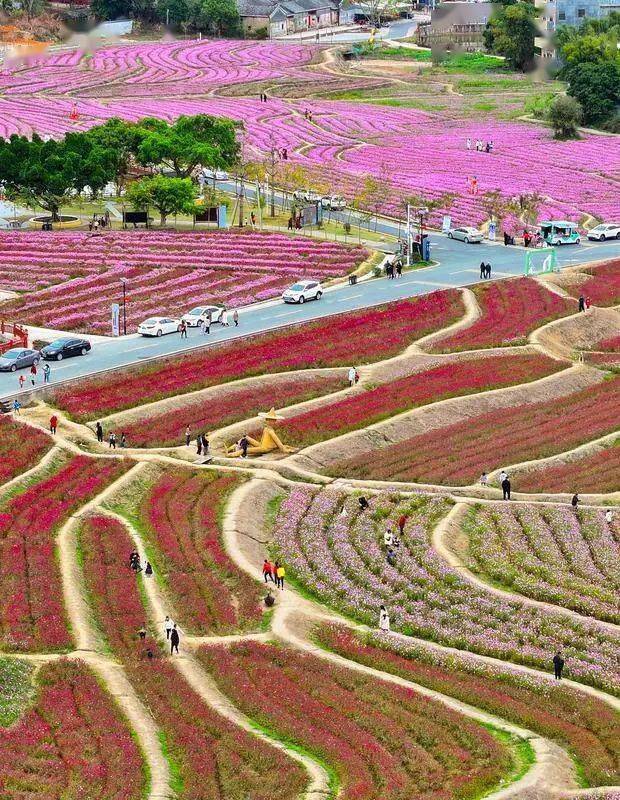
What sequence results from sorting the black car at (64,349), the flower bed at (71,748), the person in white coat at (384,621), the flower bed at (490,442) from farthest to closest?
the black car at (64,349), the flower bed at (490,442), the person in white coat at (384,621), the flower bed at (71,748)

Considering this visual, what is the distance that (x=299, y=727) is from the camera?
51.5m

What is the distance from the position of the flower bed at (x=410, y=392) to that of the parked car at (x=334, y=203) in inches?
1796

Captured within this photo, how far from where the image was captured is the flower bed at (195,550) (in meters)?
62.6

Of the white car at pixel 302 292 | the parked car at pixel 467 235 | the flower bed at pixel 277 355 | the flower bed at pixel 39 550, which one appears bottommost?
the flower bed at pixel 39 550

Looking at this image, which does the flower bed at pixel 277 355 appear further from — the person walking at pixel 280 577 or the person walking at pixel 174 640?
the person walking at pixel 174 640

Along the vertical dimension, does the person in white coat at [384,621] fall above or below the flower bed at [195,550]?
above

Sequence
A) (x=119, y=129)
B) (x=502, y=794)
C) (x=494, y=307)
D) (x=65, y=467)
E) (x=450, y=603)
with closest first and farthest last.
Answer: (x=502, y=794), (x=450, y=603), (x=65, y=467), (x=494, y=307), (x=119, y=129)

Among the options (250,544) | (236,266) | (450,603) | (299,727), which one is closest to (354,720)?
(299,727)

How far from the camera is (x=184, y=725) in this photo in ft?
169

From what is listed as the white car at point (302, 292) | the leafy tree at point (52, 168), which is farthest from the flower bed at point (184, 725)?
the leafy tree at point (52, 168)

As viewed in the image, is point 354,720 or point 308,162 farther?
point 308,162

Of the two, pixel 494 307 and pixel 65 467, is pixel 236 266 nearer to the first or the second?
pixel 494 307

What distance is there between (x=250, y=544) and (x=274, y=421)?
17213mm

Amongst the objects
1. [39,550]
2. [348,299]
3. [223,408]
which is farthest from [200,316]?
[39,550]
